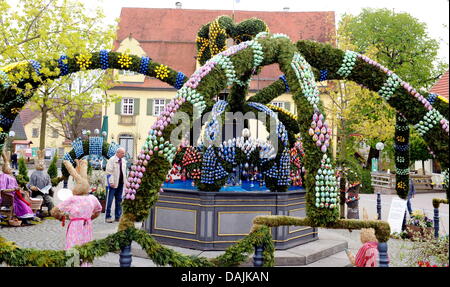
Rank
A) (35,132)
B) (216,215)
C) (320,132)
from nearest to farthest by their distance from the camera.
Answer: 1. (320,132)
2. (216,215)
3. (35,132)

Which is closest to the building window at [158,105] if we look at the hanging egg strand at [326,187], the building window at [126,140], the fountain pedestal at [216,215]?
the building window at [126,140]

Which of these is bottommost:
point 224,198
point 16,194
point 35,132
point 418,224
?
point 418,224

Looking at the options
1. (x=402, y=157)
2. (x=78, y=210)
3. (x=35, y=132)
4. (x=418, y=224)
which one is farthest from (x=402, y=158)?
(x=35, y=132)

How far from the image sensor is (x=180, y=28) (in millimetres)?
36438

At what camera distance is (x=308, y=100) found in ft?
16.7

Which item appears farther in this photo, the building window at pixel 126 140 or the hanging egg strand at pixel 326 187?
the building window at pixel 126 140

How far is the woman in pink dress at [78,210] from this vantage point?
220 inches

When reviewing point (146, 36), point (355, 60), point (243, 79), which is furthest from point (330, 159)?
point (146, 36)

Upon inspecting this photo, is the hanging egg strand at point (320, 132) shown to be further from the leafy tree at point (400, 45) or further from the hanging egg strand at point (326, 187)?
the leafy tree at point (400, 45)

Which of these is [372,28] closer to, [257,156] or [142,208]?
[257,156]

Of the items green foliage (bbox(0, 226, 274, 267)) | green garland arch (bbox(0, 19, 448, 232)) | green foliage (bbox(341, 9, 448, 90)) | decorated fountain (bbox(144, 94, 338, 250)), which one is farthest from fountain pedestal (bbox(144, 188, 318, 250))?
green foliage (bbox(341, 9, 448, 90))

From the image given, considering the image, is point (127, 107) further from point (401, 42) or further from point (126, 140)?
point (401, 42)

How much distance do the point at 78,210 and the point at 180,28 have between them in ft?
108

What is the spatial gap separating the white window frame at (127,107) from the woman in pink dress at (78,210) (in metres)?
29.0
